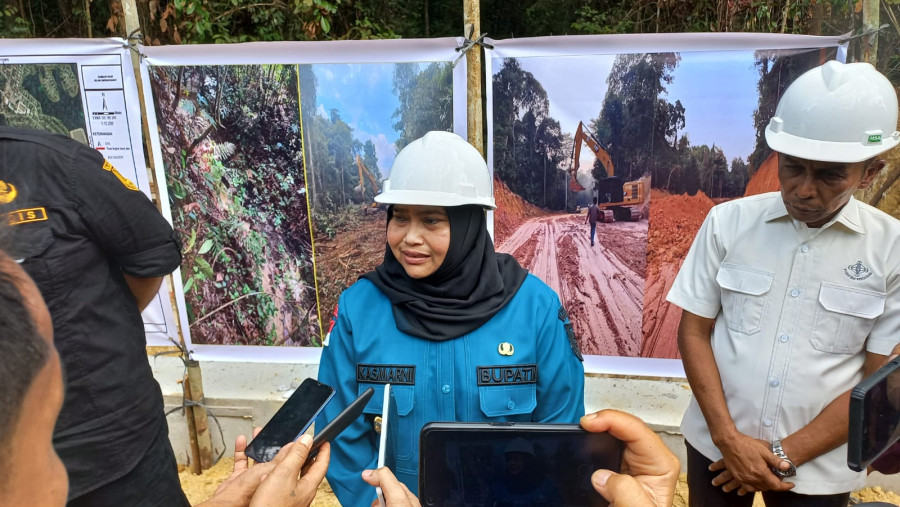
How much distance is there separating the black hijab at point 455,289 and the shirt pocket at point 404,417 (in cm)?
18

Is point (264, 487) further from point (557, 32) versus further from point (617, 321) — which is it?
point (557, 32)

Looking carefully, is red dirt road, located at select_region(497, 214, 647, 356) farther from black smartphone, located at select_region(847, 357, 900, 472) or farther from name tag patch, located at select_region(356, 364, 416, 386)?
black smartphone, located at select_region(847, 357, 900, 472)

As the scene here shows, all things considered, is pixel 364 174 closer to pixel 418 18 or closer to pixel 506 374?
pixel 506 374

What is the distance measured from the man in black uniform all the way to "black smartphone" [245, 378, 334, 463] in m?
0.81

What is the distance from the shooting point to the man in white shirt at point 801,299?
165 centimetres

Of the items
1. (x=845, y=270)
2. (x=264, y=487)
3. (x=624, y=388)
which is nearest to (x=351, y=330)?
(x=264, y=487)

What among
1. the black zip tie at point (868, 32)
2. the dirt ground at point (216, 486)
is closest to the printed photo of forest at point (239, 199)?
the dirt ground at point (216, 486)

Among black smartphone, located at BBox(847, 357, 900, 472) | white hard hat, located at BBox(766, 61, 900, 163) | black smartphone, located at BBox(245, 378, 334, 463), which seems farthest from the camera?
white hard hat, located at BBox(766, 61, 900, 163)

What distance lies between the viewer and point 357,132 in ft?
9.55

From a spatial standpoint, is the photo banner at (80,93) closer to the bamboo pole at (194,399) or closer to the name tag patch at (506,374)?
the bamboo pole at (194,399)

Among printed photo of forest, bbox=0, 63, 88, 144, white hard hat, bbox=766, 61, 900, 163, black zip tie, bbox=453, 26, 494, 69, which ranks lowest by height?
white hard hat, bbox=766, 61, 900, 163

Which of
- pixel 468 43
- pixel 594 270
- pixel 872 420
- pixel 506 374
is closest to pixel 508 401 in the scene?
pixel 506 374

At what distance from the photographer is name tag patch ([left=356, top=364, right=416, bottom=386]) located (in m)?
1.66

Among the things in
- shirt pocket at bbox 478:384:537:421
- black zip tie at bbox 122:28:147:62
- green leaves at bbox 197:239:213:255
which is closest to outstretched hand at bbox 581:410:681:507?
shirt pocket at bbox 478:384:537:421
